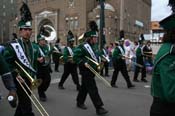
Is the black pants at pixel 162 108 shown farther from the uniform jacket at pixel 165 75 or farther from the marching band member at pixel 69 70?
the marching band member at pixel 69 70

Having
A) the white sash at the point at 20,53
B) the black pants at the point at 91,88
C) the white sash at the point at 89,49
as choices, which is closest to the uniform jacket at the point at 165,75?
the white sash at the point at 20,53

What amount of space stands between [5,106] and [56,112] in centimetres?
142

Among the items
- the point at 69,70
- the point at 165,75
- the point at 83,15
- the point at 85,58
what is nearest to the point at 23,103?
the point at 165,75

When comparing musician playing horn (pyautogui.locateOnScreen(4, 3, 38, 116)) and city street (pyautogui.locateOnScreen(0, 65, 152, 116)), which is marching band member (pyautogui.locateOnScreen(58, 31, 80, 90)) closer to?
city street (pyautogui.locateOnScreen(0, 65, 152, 116))

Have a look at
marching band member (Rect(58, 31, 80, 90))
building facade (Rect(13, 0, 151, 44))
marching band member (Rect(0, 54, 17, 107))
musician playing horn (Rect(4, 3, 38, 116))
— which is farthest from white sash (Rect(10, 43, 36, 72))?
building facade (Rect(13, 0, 151, 44))

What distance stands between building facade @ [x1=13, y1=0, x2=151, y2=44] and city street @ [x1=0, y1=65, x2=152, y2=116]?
46.5 metres

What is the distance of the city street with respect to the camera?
8766mm

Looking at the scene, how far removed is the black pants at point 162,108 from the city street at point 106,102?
15.3 ft

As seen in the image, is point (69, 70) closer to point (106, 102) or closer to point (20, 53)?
point (106, 102)

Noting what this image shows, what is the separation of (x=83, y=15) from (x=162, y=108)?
62.4m

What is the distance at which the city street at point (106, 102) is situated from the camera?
8.77m

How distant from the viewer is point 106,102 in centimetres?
1020

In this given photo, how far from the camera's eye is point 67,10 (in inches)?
2721

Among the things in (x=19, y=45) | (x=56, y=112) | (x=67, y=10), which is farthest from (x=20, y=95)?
(x=67, y=10)
